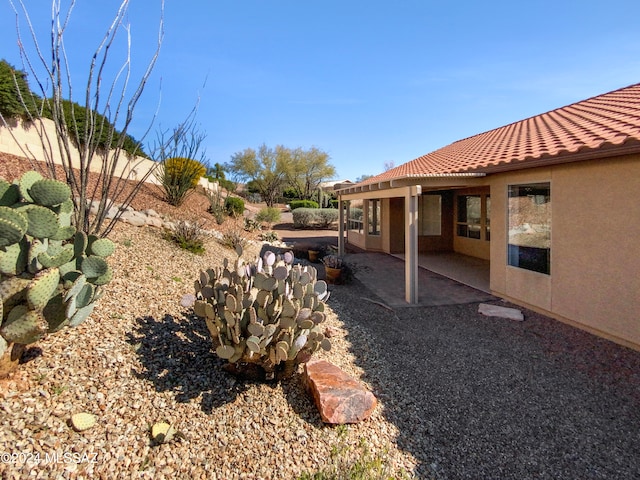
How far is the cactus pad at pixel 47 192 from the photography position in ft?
9.89

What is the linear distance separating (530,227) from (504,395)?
13.5 feet

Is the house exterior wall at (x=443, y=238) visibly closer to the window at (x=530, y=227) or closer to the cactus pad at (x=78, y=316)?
the window at (x=530, y=227)

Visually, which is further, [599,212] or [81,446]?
[599,212]

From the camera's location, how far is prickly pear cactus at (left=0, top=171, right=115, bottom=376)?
268 cm

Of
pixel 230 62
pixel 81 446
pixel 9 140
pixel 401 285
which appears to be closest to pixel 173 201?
pixel 9 140

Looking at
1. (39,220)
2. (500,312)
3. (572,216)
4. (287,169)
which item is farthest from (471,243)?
(287,169)

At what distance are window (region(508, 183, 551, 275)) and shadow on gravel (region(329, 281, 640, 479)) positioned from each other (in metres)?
1.22

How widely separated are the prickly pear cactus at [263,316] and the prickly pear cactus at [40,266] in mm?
1011

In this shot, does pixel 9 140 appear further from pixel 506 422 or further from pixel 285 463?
pixel 506 422

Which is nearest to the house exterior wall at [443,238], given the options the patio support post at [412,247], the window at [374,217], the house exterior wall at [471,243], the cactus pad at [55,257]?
the house exterior wall at [471,243]

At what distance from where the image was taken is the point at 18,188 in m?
3.11

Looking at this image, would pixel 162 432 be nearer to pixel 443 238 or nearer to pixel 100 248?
pixel 100 248

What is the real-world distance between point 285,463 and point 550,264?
6.01 metres

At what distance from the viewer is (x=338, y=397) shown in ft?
10.6
